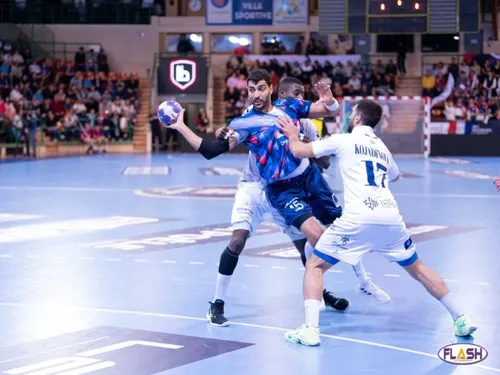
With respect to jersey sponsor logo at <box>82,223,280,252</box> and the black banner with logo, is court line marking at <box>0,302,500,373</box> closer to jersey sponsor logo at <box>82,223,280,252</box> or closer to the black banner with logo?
jersey sponsor logo at <box>82,223,280,252</box>

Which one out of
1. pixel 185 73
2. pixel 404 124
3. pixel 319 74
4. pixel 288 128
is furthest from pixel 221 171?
pixel 288 128

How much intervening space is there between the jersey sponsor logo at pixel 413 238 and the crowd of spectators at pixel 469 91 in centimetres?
2277

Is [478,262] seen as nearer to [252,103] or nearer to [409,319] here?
[409,319]

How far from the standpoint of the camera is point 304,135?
8.76m

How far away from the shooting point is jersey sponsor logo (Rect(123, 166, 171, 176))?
25938 millimetres

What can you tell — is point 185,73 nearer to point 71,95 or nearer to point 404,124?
point 71,95

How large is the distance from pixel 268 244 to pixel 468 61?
2880cm

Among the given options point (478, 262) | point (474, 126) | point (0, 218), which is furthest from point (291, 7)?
point (478, 262)

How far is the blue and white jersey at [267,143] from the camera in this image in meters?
8.09

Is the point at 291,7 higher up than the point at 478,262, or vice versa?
the point at 291,7

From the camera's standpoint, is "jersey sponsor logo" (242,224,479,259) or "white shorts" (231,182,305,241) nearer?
"white shorts" (231,182,305,241)

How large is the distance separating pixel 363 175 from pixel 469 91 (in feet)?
105

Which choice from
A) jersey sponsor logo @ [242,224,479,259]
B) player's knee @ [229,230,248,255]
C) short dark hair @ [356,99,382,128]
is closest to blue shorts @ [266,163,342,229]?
player's knee @ [229,230,248,255]

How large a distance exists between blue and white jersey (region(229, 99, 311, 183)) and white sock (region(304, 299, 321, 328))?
1.29 meters
